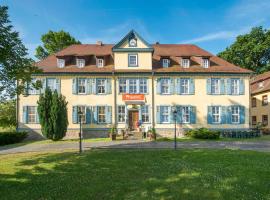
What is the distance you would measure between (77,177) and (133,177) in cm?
201

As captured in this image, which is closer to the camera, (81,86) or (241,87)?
(81,86)

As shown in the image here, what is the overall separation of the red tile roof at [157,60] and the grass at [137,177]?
14.6 meters

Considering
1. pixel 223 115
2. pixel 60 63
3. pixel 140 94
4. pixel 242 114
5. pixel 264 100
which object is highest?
pixel 60 63

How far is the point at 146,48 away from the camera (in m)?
26.0

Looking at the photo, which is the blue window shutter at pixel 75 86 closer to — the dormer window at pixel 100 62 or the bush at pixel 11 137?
the dormer window at pixel 100 62

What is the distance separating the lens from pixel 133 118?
1027 inches

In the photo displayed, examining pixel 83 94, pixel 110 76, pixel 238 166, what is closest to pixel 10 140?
pixel 83 94

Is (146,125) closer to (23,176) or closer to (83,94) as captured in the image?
(83,94)

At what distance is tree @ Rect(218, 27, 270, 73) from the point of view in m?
46.8

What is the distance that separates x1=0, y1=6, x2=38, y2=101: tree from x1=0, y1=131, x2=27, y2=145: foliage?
10.5 meters

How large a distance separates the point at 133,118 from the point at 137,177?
17209 mm

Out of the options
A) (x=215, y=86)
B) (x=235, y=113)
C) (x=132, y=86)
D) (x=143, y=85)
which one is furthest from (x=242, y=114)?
(x=132, y=86)

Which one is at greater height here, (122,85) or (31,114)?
(122,85)

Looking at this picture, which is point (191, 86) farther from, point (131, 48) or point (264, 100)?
point (264, 100)
